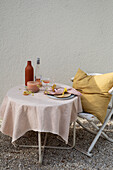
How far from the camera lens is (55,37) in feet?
9.89

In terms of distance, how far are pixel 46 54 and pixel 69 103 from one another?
151cm

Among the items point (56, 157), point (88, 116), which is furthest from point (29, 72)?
point (56, 157)

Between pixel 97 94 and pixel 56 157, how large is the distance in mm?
937

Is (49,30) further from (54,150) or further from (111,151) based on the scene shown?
(111,151)

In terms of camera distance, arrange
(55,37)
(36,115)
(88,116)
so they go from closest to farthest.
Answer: (36,115) < (88,116) < (55,37)

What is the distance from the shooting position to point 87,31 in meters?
3.02

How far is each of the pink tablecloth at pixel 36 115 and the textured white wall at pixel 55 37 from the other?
134cm

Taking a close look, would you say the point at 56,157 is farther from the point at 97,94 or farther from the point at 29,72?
the point at 29,72

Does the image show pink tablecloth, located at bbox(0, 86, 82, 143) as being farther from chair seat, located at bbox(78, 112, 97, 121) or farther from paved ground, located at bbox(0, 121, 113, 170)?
paved ground, located at bbox(0, 121, 113, 170)

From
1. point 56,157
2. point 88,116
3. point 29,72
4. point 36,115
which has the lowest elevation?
point 56,157

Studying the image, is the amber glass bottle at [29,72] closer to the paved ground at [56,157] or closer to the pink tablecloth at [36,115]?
the pink tablecloth at [36,115]

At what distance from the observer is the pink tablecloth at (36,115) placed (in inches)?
65.7

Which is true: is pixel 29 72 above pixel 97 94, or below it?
above

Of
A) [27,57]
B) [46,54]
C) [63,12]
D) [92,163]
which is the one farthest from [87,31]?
[92,163]
